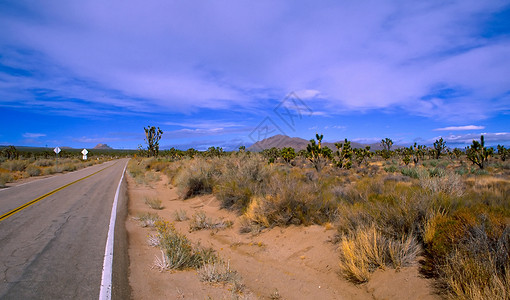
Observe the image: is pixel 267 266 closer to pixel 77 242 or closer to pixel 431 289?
pixel 431 289

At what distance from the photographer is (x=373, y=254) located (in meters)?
5.02

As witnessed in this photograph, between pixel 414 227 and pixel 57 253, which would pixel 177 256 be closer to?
pixel 57 253

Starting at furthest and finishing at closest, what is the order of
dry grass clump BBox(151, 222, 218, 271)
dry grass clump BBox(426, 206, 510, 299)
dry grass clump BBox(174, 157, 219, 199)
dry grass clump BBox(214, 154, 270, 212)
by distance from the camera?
dry grass clump BBox(174, 157, 219, 199), dry grass clump BBox(214, 154, 270, 212), dry grass clump BBox(151, 222, 218, 271), dry grass clump BBox(426, 206, 510, 299)

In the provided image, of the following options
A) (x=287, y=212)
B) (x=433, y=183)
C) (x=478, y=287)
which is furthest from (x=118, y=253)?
(x=433, y=183)

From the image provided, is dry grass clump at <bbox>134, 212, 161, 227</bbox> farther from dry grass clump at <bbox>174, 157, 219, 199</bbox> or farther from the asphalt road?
dry grass clump at <bbox>174, 157, 219, 199</bbox>

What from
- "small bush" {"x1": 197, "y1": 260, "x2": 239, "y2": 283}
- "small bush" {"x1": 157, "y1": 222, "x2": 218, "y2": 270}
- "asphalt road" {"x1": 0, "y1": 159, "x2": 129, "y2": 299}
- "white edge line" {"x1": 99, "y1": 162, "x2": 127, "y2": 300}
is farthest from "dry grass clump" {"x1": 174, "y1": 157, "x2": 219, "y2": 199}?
"small bush" {"x1": 197, "y1": 260, "x2": 239, "y2": 283}

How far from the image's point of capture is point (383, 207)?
19.5 ft

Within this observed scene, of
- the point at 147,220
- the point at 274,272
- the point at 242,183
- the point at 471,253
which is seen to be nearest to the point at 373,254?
the point at 471,253

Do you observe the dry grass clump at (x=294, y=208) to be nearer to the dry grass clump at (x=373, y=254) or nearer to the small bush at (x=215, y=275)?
the dry grass clump at (x=373, y=254)

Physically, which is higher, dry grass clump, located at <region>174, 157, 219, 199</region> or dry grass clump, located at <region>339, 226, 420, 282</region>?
dry grass clump, located at <region>174, 157, 219, 199</region>

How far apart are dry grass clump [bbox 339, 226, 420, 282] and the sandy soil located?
0.15 m

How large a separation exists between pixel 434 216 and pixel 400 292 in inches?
71.6

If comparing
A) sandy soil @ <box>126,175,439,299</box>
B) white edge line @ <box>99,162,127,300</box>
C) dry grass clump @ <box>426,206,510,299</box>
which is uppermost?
dry grass clump @ <box>426,206,510,299</box>

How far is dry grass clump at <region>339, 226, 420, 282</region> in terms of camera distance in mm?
4793
